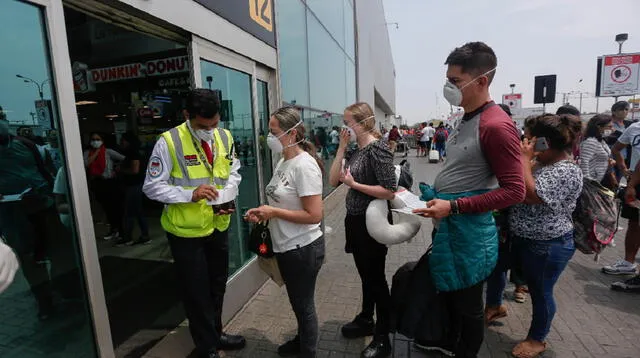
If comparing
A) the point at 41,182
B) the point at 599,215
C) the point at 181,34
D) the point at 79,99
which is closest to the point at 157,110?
the point at 79,99

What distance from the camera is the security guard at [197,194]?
2170 millimetres

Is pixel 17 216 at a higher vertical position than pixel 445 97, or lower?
lower

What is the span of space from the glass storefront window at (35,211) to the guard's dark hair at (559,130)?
2985 millimetres

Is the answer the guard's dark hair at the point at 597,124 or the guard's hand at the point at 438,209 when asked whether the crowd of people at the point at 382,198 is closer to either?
the guard's hand at the point at 438,209

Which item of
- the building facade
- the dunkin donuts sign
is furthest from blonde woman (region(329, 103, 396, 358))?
the dunkin donuts sign

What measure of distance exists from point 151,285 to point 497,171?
12.8 feet

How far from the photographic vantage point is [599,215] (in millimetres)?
2674

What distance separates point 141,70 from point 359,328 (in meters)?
7.13

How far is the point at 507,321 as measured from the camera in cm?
312

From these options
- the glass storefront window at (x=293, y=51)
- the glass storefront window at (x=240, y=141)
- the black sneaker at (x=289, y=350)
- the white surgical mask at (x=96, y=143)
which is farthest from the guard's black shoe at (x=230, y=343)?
the white surgical mask at (x=96, y=143)

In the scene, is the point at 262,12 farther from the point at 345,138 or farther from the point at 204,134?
the point at 204,134

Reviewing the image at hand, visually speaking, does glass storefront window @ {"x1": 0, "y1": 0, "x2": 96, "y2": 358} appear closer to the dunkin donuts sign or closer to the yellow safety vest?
the yellow safety vest

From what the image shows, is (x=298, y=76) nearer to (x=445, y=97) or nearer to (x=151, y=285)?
(x=151, y=285)

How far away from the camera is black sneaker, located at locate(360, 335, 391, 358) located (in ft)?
8.42
